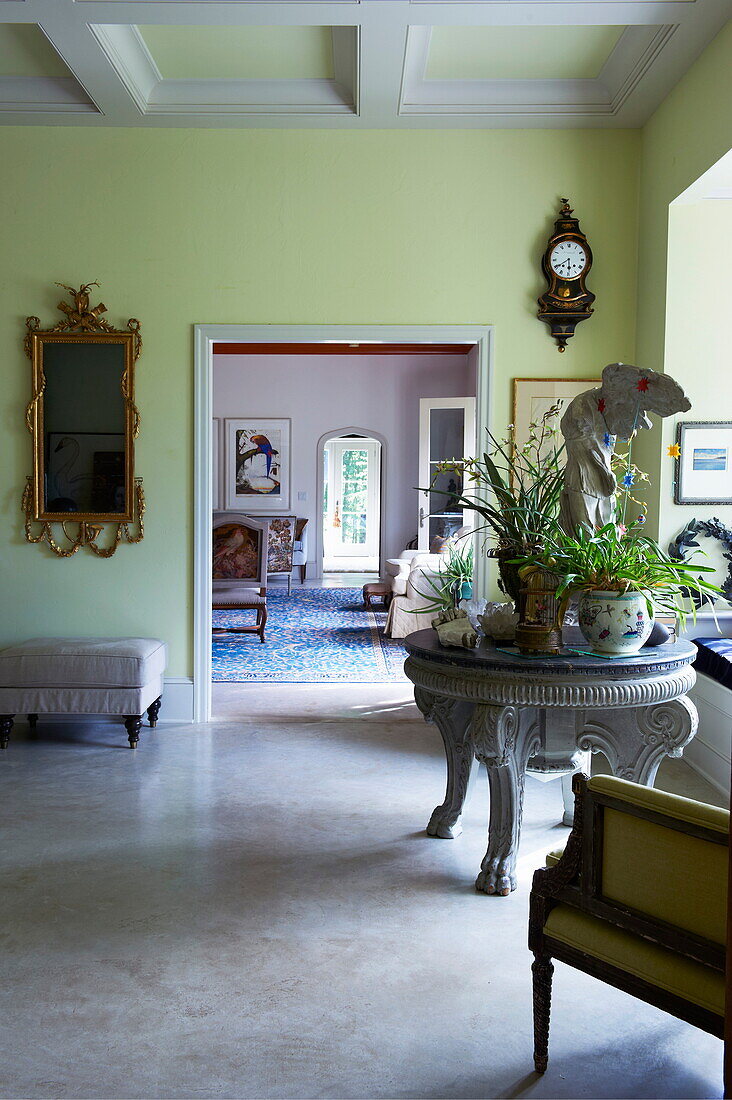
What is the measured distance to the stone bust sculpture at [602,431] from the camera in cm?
320

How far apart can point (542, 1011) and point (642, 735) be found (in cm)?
115

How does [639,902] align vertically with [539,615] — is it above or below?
below

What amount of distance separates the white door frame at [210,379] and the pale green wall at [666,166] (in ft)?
3.10

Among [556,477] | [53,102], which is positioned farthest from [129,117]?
[556,477]

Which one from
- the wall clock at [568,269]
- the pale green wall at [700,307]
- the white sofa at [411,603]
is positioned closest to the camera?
the pale green wall at [700,307]

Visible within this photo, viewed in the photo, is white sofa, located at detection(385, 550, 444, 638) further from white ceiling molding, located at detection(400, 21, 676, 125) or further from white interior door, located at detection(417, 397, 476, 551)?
white ceiling molding, located at detection(400, 21, 676, 125)

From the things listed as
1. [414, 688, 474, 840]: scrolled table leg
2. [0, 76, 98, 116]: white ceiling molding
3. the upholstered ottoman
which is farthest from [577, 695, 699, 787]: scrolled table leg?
[0, 76, 98, 116]: white ceiling molding

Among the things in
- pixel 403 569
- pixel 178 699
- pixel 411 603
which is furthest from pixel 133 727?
pixel 403 569

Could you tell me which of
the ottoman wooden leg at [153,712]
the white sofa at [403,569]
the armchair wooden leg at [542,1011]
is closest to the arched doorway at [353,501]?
the white sofa at [403,569]

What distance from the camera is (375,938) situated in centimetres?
288

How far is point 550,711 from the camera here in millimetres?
3180

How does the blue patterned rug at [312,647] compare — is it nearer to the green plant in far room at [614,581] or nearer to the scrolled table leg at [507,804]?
the scrolled table leg at [507,804]

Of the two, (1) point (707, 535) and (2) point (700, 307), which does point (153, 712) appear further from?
(2) point (700, 307)

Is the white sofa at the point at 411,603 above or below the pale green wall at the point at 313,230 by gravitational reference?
below
